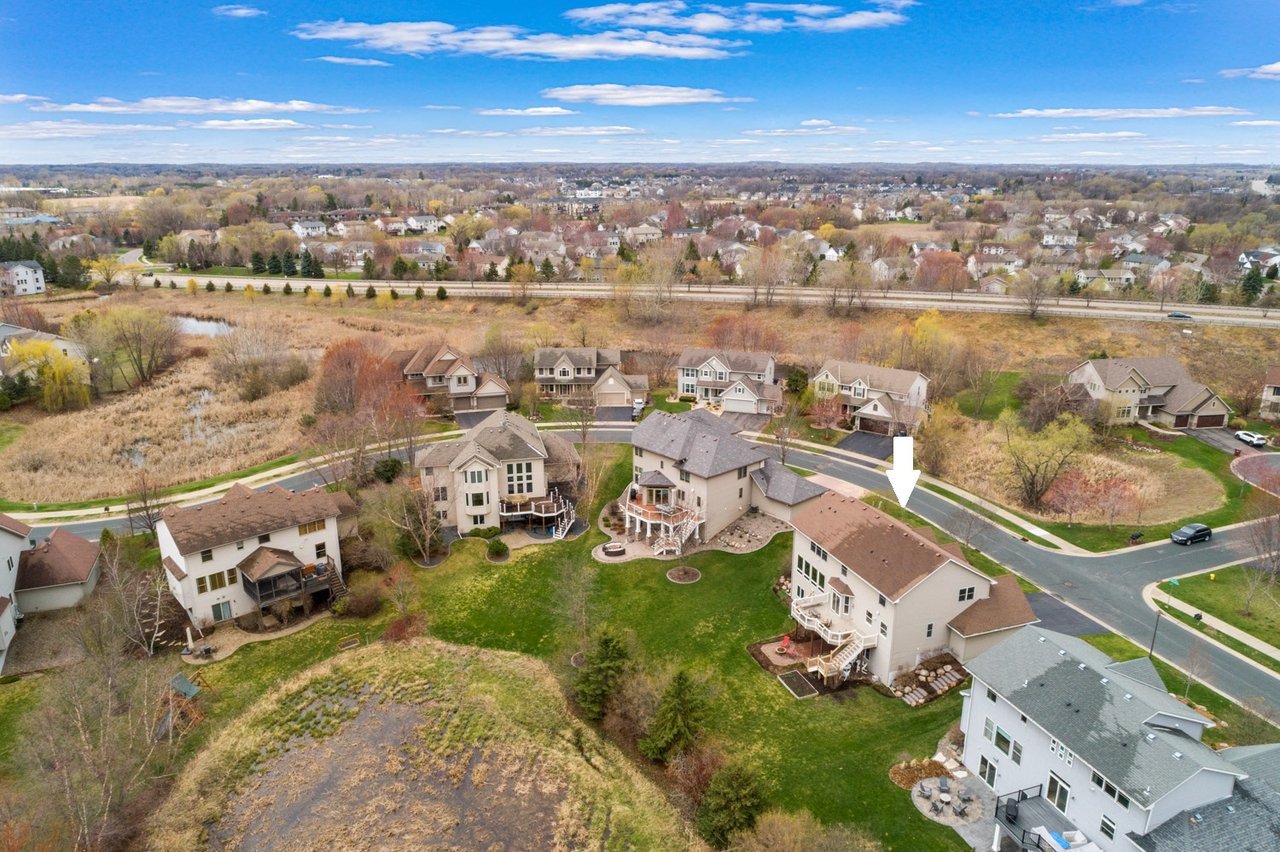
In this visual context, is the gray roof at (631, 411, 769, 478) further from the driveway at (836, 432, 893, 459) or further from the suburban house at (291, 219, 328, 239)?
the suburban house at (291, 219, 328, 239)

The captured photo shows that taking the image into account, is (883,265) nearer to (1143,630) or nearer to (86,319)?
(1143,630)

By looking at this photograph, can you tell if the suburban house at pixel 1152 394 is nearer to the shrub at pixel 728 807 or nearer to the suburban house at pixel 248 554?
the shrub at pixel 728 807

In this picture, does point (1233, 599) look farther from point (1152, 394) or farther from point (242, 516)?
point (242, 516)

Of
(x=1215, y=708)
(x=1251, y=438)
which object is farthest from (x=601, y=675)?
(x=1251, y=438)

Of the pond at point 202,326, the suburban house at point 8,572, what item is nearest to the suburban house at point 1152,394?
the suburban house at point 8,572

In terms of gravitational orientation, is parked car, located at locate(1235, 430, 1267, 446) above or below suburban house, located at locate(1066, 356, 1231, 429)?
below

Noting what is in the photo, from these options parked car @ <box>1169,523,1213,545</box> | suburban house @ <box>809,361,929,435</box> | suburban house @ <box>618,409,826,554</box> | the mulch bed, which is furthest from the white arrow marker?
parked car @ <box>1169,523,1213,545</box>
